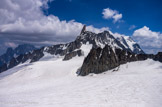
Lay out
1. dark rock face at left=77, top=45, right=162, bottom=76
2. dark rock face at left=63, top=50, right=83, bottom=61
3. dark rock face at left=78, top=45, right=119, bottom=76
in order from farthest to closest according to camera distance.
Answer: dark rock face at left=63, top=50, right=83, bottom=61 → dark rock face at left=77, top=45, right=162, bottom=76 → dark rock face at left=78, top=45, right=119, bottom=76

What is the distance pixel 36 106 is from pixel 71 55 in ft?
454

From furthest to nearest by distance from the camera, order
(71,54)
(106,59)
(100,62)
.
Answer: (71,54), (106,59), (100,62)

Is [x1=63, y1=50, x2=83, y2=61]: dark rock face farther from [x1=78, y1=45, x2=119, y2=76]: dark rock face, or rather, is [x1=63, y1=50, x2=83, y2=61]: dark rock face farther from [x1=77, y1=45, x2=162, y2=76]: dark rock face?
[x1=78, y1=45, x2=119, y2=76]: dark rock face

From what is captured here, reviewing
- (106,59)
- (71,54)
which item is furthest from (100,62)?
(71,54)

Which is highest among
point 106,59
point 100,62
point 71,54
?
point 71,54

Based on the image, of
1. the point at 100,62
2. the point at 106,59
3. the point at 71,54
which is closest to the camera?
the point at 100,62

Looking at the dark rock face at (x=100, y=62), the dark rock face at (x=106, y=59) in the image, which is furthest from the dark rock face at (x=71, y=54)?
the dark rock face at (x=100, y=62)

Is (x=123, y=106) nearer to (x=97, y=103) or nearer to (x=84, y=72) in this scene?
(x=97, y=103)

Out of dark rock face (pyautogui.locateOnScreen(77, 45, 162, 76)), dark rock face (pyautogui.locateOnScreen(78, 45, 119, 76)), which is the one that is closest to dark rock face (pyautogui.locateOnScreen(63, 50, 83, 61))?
dark rock face (pyautogui.locateOnScreen(77, 45, 162, 76))

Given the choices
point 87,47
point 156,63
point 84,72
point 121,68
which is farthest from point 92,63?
point 87,47

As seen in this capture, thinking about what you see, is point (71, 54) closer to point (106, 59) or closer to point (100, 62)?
point (100, 62)

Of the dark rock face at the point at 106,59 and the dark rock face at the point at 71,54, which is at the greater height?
the dark rock face at the point at 71,54

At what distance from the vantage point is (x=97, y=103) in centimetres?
2002

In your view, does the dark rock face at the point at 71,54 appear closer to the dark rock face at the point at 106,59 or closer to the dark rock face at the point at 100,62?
the dark rock face at the point at 106,59
